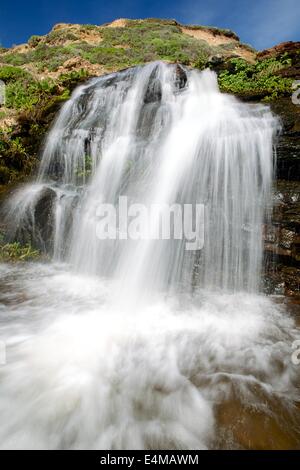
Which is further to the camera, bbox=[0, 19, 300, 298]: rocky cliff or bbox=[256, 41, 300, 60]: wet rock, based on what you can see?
bbox=[256, 41, 300, 60]: wet rock

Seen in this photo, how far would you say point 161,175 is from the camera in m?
5.90

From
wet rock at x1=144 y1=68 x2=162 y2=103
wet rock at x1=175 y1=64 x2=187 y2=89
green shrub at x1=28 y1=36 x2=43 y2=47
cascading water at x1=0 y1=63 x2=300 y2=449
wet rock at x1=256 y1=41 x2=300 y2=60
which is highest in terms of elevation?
green shrub at x1=28 y1=36 x2=43 y2=47

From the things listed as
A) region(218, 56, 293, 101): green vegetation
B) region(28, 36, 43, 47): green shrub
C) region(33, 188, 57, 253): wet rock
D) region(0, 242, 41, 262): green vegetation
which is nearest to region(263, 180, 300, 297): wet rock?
region(218, 56, 293, 101): green vegetation

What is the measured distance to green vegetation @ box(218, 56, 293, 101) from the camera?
8.15 metres

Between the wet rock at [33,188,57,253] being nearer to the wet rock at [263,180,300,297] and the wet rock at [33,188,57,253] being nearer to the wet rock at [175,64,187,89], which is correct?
the wet rock at [263,180,300,297]

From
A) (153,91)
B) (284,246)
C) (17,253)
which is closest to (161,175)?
(284,246)

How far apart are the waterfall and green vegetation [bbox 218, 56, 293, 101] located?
1148 mm

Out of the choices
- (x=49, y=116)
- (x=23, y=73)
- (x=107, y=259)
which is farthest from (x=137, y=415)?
(x=23, y=73)

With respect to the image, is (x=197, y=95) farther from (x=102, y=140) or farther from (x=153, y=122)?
(x=102, y=140)

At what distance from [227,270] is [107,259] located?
93.0 inches

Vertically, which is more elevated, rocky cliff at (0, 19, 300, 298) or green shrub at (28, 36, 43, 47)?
green shrub at (28, 36, 43, 47)

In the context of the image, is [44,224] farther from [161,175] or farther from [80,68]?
[80,68]

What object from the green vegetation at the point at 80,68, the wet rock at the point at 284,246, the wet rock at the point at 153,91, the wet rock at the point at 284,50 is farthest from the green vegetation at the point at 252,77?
the wet rock at the point at 284,246

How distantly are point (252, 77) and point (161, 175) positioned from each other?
21.9ft
